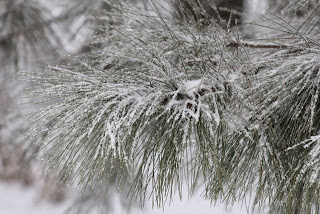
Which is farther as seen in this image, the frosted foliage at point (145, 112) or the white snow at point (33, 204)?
the white snow at point (33, 204)

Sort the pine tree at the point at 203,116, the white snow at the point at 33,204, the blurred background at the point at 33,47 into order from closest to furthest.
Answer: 1. the pine tree at the point at 203,116
2. the blurred background at the point at 33,47
3. the white snow at the point at 33,204

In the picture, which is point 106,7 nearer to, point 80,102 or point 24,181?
point 80,102

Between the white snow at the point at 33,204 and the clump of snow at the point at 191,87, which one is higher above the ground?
the white snow at the point at 33,204

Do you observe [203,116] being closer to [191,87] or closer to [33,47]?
[191,87]

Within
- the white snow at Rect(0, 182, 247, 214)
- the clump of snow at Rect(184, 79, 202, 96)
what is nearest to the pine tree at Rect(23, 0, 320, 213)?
the clump of snow at Rect(184, 79, 202, 96)

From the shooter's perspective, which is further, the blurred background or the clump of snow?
the blurred background

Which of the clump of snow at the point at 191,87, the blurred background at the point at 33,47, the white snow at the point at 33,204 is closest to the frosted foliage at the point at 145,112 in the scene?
the clump of snow at the point at 191,87

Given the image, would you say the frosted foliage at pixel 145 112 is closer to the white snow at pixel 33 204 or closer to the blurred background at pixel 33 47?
the blurred background at pixel 33 47

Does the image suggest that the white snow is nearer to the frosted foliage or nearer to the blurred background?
the blurred background

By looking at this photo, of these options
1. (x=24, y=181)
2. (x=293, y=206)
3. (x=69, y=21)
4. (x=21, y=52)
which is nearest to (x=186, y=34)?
(x=293, y=206)

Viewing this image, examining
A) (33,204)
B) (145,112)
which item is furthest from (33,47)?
(33,204)

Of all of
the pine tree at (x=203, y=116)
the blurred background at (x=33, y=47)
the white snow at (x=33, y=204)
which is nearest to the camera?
the pine tree at (x=203, y=116)
